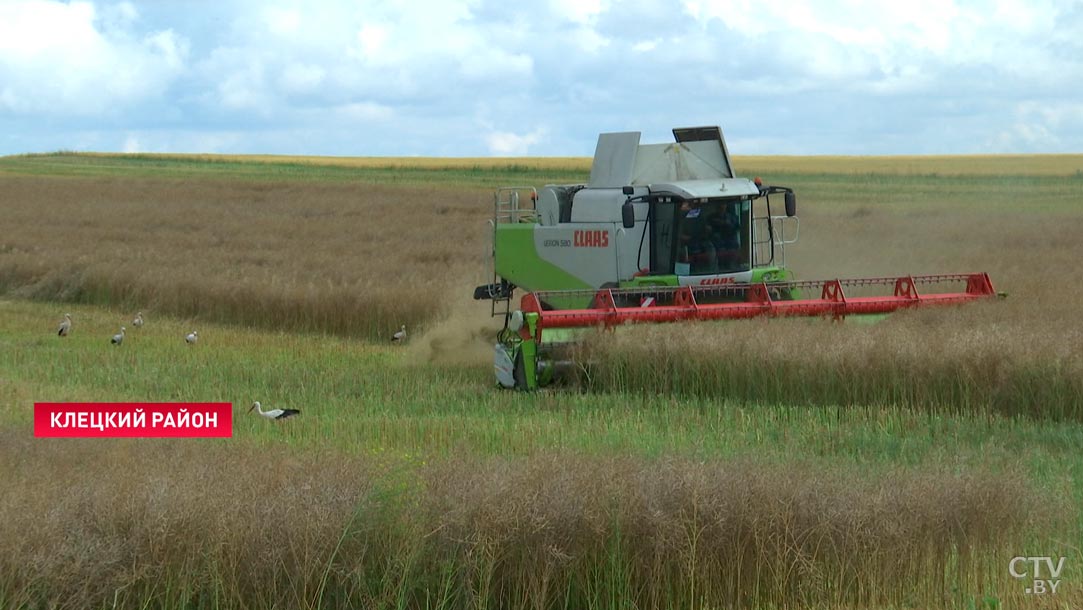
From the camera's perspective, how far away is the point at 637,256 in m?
13.3

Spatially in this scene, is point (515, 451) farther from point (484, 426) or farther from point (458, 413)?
point (458, 413)

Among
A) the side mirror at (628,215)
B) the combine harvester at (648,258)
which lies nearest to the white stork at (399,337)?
the combine harvester at (648,258)

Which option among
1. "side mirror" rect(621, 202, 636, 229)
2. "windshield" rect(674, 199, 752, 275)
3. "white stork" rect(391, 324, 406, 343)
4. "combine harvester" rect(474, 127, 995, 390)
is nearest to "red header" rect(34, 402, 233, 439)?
"combine harvester" rect(474, 127, 995, 390)

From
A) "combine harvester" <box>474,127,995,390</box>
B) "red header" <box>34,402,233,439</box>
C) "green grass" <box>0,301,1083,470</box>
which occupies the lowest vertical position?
"green grass" <box>0,301,1083,470</box>

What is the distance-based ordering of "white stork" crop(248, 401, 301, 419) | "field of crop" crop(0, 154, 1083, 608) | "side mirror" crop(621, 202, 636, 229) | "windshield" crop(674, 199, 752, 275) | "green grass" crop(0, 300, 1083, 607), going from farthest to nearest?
"windshield" crop(674, 199, 752, 275) → "side mirror" crop(621, 202, 636, 229) → "white stork" crop(248, 401, 301, 419) → "green grass" crop(0, 300, 1083, 607) → "field of crop" crop(0, 154, 1083, 608)

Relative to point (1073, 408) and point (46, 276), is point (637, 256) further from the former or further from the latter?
point (46, 276)

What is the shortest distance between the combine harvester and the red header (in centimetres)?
318

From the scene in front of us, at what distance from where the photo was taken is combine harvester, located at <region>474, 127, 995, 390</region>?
12016 mm

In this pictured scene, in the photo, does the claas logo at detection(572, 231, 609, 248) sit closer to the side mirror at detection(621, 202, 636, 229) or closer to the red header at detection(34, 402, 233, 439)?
the side mirror at detection(621, 202, 636, 229)

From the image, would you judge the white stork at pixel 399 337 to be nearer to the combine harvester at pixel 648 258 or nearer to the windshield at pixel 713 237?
the combine harvester at pixel 648 258

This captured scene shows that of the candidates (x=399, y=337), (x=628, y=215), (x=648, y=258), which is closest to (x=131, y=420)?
(x=628, y=215)

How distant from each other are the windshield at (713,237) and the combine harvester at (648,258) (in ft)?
0.04

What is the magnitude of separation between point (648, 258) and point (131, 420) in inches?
236

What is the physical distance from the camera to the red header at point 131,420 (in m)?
8.66
